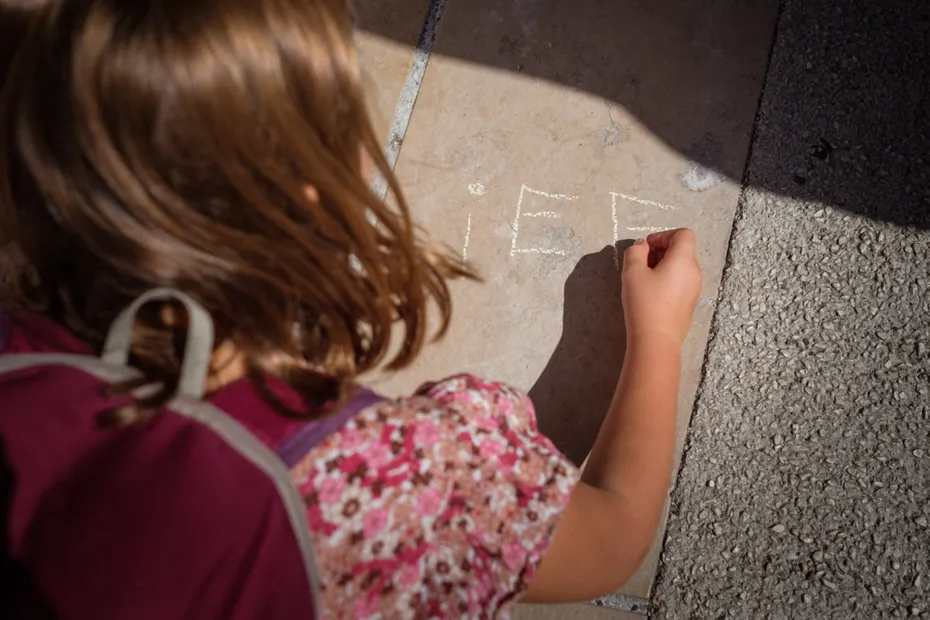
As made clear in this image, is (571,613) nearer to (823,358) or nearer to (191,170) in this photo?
(823,358)

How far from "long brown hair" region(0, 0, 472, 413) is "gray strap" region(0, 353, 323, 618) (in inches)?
1.8

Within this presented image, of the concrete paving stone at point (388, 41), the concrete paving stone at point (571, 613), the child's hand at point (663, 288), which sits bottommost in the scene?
the concrete paving stone at point (571, 613)

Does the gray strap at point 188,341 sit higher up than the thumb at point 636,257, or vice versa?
the thumb at point 636,257

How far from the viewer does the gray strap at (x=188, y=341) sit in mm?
795

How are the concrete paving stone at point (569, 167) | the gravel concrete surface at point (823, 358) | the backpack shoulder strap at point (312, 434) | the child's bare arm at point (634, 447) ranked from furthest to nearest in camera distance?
1. the concrete paving stone at point (569, 167)
2. the gravel concrete surface at point (823, 358)
3. the child's bare arm at point (634, 447)
4. the backpack shoulder strap at point (312, 434)

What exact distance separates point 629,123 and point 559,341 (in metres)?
0.54

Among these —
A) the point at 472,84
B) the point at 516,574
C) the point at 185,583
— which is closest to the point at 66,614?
the point at 185,583

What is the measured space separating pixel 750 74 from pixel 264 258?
1292 millimetres

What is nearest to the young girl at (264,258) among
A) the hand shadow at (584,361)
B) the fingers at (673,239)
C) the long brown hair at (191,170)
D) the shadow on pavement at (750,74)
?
the long brown hair at (191,170)

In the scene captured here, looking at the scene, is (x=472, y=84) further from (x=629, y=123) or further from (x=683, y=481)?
(x=683, y=481)

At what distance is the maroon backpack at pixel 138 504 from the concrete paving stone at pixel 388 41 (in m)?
1.06

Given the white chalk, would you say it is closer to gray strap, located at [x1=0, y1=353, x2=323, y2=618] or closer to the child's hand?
the child's hand

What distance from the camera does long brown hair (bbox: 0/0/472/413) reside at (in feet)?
2.56

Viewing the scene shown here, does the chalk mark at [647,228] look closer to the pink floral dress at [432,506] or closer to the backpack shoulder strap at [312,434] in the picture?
the pink floral dress at [432,506]
